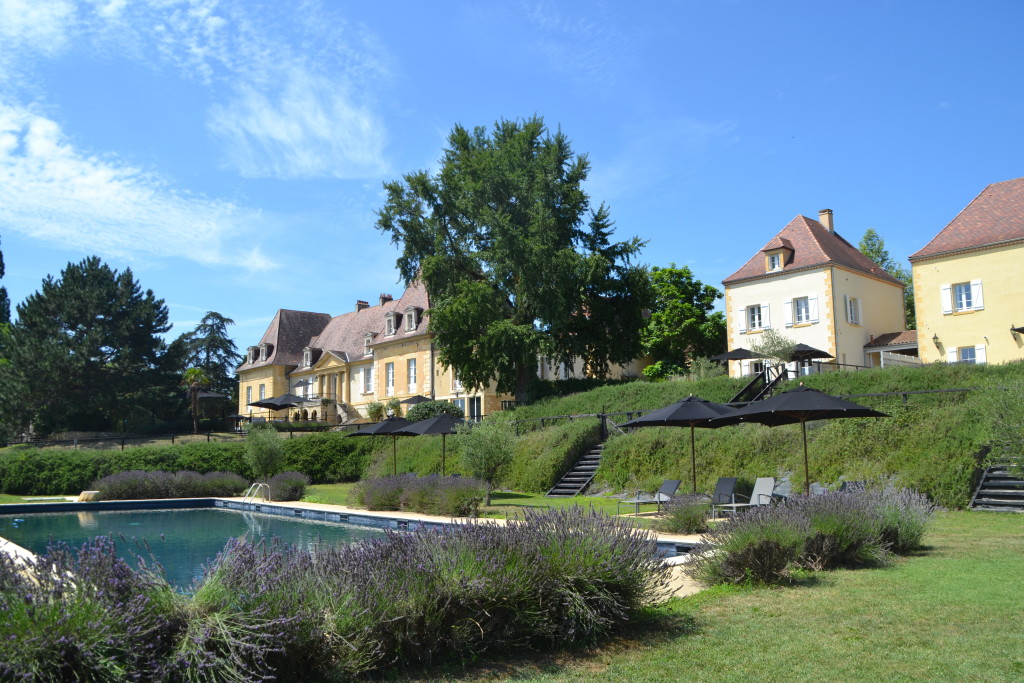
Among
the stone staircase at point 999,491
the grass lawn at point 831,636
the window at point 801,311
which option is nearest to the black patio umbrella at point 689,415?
the stone staircase at point 999,491

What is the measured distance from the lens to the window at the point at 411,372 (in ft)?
149

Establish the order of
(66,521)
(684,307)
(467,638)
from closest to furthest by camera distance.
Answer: (467,638) → (66,521) → (684,307)

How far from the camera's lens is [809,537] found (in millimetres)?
8148

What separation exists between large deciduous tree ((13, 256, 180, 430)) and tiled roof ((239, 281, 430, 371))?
9992 millimetres

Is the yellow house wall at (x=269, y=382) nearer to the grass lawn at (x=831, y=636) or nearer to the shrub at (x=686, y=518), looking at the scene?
the shrub at (x=686, y=518)

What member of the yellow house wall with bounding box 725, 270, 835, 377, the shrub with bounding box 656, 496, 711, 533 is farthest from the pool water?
the yellow house wall with bounding box 725, 270, 835, 377

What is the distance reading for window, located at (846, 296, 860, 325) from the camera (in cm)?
3381

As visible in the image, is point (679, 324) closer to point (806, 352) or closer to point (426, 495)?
point (806, 352)

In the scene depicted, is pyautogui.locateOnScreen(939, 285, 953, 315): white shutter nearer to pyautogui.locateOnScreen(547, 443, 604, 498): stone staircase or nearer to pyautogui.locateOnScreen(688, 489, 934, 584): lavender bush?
pyautogui.locateOnScreen(547, 443, 604, 498): stone staircase

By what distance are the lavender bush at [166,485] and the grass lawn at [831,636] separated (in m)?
20.9

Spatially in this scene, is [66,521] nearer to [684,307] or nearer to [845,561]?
[845,561]

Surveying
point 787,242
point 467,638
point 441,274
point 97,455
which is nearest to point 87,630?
point 467,638

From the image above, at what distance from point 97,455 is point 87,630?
84.7 feet

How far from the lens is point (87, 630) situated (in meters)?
4.07
